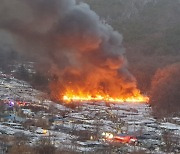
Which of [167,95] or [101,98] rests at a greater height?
[101,98]

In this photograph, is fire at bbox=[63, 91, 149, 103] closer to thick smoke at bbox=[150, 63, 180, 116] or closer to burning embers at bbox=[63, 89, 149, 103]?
burning embers at bbox=[63, 89, 149, 103]

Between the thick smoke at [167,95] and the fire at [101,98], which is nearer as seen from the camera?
the thick smoke at [167,95]

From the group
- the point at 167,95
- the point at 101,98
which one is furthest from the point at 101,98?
the point at 167,95

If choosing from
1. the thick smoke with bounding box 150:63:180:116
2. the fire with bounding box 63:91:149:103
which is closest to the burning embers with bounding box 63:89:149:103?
the fire with bounding box 63:91:149:103

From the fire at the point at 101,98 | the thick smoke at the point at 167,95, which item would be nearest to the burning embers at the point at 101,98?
the fire at the point at 101,98

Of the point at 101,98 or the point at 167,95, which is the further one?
the point at 101,98

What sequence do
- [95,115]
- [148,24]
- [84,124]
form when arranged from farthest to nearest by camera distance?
[148,24]
[95,115]
[84,124]

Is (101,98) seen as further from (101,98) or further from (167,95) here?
(167,95)

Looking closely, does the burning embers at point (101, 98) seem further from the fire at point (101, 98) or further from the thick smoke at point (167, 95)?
the thick smoke at point (167, 95)

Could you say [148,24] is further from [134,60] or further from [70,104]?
[70,104]

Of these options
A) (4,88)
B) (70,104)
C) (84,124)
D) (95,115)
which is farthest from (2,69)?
(84,124)

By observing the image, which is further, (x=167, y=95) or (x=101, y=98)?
(x=101, y=98)
